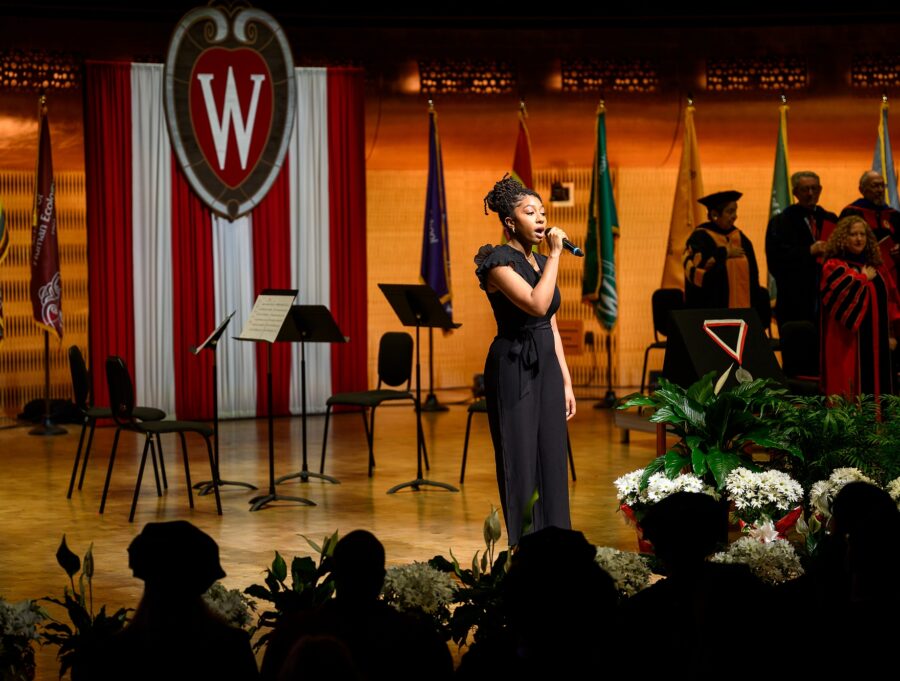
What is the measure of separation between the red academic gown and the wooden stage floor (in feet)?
4.11

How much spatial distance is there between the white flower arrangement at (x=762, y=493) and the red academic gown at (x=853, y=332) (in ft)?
9.21

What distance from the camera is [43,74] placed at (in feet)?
31.6

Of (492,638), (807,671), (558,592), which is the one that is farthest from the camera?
(492,638)

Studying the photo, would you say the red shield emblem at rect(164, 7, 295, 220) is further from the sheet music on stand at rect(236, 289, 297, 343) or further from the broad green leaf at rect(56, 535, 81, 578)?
the broad green leaf at rect(56, 535, 81, 578)

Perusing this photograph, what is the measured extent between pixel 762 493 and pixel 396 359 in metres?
3.33

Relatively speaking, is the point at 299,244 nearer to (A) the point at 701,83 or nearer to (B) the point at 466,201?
(B) the point at 466,201

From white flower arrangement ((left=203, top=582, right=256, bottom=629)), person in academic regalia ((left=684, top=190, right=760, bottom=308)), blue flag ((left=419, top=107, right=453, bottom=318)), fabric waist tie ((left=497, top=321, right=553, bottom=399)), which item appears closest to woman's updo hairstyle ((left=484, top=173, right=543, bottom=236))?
fabric waist tie ((left=497, top=321, right=553, bottom=399))

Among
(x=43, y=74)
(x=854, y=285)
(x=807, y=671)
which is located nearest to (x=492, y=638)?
(x=807, y=671)

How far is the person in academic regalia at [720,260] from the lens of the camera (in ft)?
27.6

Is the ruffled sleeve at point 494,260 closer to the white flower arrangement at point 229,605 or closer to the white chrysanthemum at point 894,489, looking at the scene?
the white flower arrangement at point 229,605

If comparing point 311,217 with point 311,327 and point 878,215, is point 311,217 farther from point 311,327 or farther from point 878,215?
point 878,215

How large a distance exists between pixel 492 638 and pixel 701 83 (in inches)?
341

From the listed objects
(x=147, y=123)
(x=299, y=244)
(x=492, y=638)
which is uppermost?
(x=147, y=123)

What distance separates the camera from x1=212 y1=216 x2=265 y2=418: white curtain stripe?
9.68 meters
